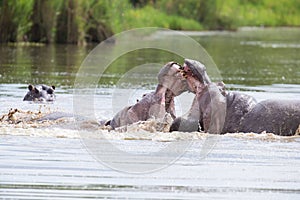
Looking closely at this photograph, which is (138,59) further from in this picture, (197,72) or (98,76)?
(197,72)

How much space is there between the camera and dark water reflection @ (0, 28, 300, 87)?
17.9m

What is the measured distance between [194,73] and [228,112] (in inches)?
20.6

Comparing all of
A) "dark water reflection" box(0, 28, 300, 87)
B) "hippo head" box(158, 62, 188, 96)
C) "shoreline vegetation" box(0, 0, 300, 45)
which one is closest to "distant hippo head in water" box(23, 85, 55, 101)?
"dark water reflection" box(0, 28, 300, 87)

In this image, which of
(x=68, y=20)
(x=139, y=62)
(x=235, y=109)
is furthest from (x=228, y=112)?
(x=68, y=20)

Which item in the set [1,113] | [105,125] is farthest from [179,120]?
[1,113]

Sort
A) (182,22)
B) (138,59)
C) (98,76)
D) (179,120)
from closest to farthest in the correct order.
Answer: (179,120) < (98,76) < (138,59) < (182,22)

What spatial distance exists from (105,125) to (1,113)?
2.01 metres

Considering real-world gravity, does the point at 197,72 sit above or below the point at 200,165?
above

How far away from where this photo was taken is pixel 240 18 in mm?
50469

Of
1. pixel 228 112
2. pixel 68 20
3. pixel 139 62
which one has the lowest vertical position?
pixel 139 62

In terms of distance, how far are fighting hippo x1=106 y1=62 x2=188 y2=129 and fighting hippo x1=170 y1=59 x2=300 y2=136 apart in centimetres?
13

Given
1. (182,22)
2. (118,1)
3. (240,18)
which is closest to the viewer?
(118,1)

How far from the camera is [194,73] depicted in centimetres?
985

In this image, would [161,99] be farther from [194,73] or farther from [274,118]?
[274,118]
